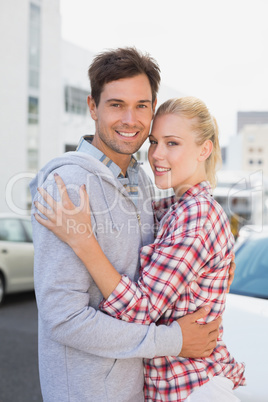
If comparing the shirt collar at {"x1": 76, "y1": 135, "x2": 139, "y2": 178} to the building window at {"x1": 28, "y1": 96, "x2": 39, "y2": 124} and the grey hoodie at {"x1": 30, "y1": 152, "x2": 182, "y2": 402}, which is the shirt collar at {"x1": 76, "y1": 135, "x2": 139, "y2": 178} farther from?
the building window at {"x1": 28, "y1": 96, "x2": 39, "y2": 124}

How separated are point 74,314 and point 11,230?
560 centimetres

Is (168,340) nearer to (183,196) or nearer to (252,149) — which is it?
(183,196)

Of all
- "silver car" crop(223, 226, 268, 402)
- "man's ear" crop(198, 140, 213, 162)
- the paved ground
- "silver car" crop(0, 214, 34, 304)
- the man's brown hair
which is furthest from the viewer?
"silver car" crop(0, 214, 34, 304)

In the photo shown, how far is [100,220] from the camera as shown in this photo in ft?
4.81

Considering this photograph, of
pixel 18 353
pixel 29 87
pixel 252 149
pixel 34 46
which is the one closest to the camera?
pixel 18 353

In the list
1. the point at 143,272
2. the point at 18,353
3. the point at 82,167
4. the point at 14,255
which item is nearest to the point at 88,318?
the point at 143,272

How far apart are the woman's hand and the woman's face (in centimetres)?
48

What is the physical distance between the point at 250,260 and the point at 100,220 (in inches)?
84.8

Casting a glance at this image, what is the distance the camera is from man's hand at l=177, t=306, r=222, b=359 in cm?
148

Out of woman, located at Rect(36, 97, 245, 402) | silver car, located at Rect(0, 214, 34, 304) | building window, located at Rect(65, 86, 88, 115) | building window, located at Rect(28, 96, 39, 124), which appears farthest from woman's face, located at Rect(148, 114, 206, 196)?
building window, located at Rect(65, 86, 88, 115)

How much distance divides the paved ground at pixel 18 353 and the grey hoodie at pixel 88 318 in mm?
2241

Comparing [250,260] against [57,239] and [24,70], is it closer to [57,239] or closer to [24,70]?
[57,239]

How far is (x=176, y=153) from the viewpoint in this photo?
1.74 metres

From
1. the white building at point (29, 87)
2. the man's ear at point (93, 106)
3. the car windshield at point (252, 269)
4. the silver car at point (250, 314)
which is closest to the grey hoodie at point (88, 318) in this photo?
the man's ear at point (93, 106)
